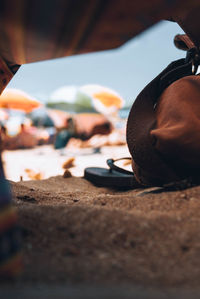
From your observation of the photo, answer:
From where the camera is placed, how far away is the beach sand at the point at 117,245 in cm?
50

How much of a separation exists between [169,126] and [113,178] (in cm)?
93

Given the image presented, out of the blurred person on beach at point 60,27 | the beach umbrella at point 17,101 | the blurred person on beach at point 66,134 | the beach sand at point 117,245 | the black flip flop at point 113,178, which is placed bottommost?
the blurred person on beach at point 66,134

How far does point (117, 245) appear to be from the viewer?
63 cm

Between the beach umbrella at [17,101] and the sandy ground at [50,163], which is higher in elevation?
the beach umbrella at [17,101]

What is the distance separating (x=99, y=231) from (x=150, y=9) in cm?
50

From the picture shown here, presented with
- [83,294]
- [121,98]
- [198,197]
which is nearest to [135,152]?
[198,197]

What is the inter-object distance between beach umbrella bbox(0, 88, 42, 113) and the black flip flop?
19.8 ft

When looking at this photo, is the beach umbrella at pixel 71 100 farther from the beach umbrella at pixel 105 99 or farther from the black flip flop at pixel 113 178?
the black flip flop at pixel 113 178

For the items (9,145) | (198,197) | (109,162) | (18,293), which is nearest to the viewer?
(18,293)

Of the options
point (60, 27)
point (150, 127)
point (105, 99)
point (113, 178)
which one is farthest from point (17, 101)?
point (60, 27)

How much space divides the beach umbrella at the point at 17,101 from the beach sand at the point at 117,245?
7.25 meters

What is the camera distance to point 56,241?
0.65m

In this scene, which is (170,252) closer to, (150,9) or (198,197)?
(198,197)

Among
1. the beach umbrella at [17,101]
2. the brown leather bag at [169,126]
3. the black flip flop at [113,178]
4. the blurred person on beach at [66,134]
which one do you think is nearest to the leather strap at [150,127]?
the brown leather bag at [169,126]
